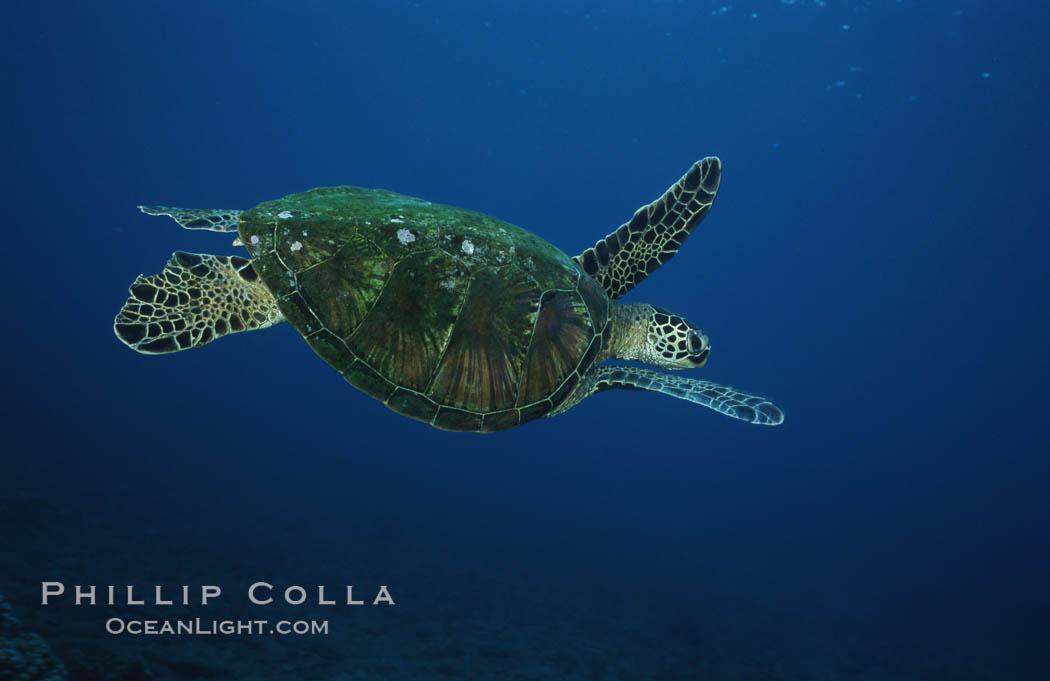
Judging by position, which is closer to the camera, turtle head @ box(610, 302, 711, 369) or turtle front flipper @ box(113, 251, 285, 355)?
turtle front flipper @ box(113, 251, 285, 355)

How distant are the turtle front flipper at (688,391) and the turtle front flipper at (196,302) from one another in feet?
8.04

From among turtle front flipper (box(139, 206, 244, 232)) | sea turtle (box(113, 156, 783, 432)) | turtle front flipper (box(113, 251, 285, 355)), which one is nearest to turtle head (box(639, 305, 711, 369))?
sea turtle (box(113, 156, 783, 432))

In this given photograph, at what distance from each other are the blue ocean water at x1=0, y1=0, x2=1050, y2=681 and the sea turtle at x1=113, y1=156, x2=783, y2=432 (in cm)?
425

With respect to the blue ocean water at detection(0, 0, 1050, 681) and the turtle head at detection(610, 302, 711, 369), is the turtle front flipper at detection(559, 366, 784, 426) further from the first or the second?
the blue ocean water at detection(0, 0, 1050, 681)

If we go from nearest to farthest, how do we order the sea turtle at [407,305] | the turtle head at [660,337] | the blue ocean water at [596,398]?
the sea turtle at [407,305], the turtle head at [660,337], the blue ocean water at [596,398]

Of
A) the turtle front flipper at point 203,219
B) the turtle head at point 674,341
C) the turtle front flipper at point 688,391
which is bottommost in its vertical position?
the turtle front flipper at point 688,391

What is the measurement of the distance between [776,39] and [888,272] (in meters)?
16.4

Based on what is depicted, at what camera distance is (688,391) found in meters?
4.07

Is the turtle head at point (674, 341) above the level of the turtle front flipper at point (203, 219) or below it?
below

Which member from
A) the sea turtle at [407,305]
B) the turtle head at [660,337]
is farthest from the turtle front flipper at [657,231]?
the sea turtle at [407,305]

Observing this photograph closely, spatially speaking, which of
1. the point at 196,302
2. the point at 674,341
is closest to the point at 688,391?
the point at 674,341

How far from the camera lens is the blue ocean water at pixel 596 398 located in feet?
34.8

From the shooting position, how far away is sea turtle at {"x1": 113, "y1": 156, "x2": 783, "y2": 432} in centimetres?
314

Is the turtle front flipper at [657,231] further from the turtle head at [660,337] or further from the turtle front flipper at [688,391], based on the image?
the turtle front flipper at [688,391]
